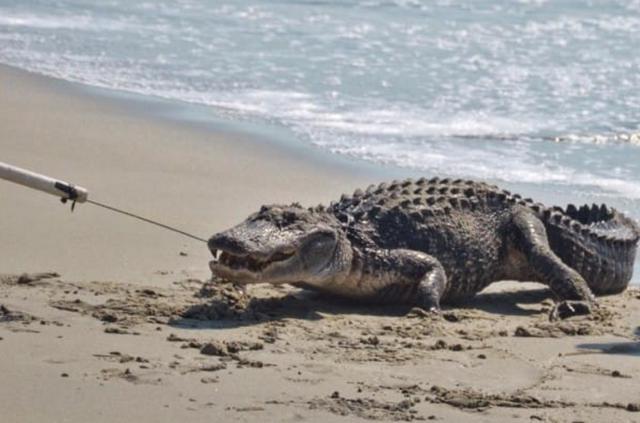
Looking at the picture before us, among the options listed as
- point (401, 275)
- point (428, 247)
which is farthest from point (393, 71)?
point (401, 275)

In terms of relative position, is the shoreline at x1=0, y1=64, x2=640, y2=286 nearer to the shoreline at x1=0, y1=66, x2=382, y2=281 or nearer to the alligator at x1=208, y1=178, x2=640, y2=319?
the shoreline at x1=0, y1=66, x2=382, y2=281

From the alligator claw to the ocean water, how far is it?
2.45m

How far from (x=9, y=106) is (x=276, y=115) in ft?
7.44

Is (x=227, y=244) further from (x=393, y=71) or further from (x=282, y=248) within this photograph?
(x=393, y=71)

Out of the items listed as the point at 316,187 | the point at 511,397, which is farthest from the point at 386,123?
the point at 511,397

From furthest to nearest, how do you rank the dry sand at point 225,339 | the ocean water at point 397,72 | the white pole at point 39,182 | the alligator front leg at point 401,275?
the ocean water at point 397,72, the alligator front leg at point 401,275, the white pole at point 39,182, the dry sand at point 225,339

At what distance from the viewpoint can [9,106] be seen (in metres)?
12.9

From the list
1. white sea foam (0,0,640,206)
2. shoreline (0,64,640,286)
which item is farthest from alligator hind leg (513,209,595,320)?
white sea foam (0,0,640,206)

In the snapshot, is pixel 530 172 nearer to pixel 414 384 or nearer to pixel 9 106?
pixel 9 106

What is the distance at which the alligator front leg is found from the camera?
8.09 m

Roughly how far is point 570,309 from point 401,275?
896mm

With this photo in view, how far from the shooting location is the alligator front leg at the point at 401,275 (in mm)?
8086

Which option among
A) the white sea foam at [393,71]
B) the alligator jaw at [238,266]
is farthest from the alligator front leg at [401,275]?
the white sea foam at [393,71]

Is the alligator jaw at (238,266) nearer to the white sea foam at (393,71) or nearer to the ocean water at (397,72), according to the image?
the ocean water at (397,72)
